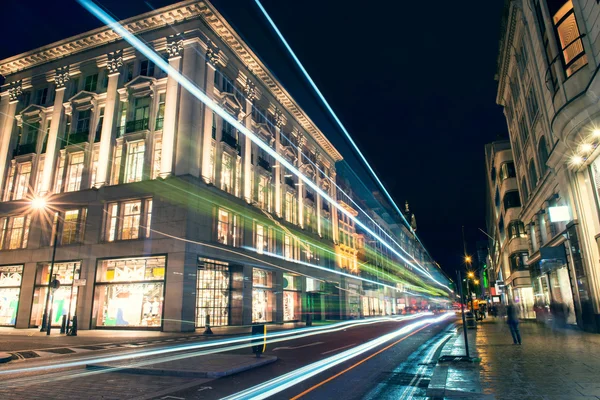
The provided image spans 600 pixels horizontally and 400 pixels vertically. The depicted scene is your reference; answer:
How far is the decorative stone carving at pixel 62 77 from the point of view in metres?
35.9

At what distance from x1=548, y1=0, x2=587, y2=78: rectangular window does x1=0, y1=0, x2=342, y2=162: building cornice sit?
24371mm

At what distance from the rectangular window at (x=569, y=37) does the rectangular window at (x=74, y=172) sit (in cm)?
A: 3421

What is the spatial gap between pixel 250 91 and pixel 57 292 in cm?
2461

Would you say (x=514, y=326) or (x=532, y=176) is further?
(x=532, y=176)

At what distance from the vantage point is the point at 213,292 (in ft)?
100

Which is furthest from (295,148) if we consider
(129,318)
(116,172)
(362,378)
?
(362,378)

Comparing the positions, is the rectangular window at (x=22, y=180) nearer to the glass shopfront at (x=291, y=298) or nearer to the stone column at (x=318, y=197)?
the glass shopfront at (x=291, y=298)

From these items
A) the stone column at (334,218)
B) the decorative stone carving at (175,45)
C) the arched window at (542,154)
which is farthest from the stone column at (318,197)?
the arched window at (542,154)

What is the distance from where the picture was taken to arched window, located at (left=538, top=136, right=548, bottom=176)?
88.6 ft

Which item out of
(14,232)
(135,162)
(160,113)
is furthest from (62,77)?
(14,232)

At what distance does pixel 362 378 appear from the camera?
31.2 ft

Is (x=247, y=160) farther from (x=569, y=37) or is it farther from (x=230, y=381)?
(x=230, y=381)

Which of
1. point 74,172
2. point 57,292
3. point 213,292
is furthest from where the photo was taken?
point 74,172

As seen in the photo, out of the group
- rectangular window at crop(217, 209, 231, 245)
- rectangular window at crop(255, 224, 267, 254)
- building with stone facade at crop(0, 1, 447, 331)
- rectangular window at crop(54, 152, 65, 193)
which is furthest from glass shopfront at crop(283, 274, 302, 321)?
rectangular window at crop(54, 152, 65, 193)
